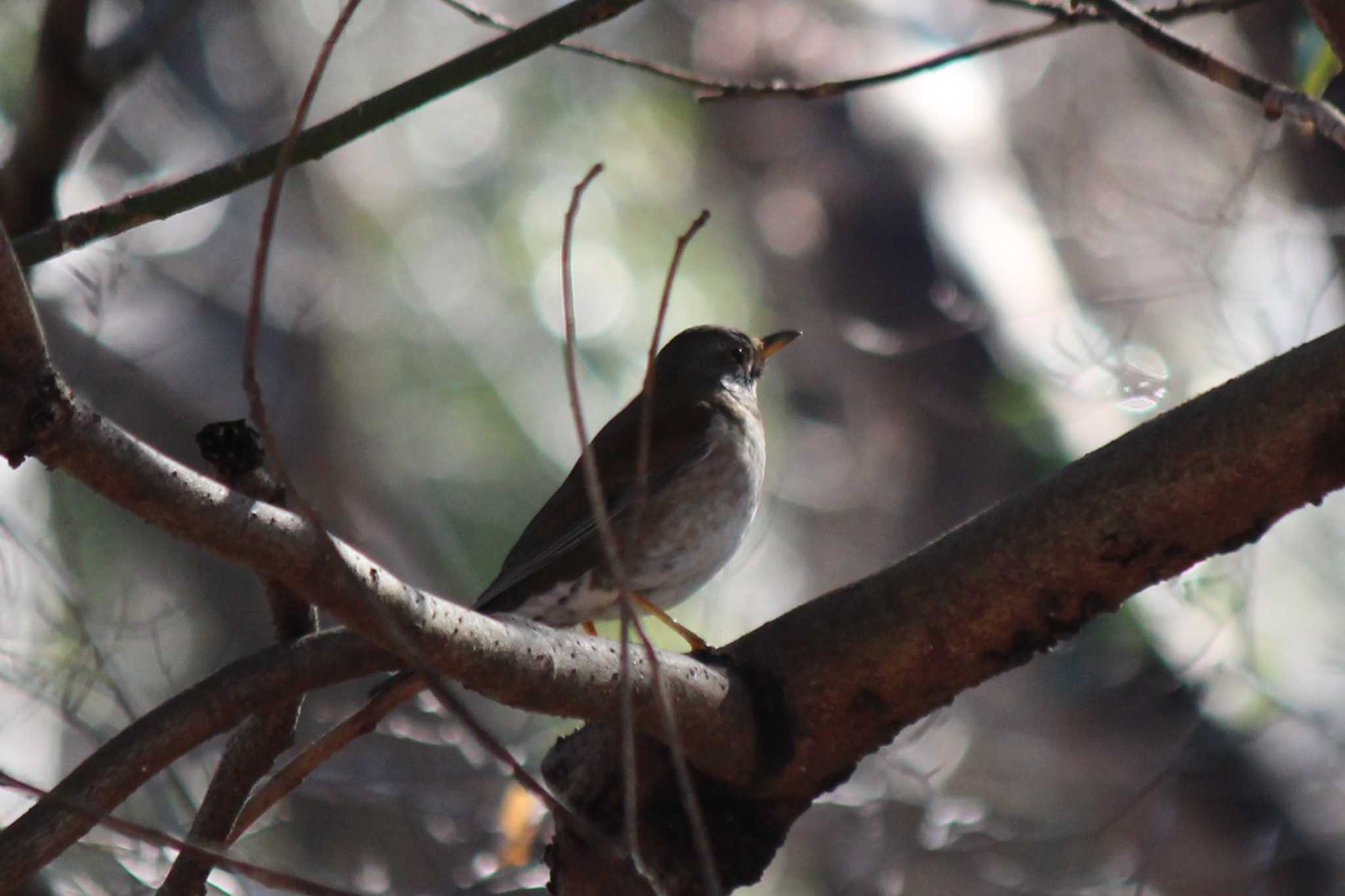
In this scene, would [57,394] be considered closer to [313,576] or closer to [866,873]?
[313,576]

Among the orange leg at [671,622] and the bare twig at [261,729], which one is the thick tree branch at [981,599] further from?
the orange leg at [671,622]

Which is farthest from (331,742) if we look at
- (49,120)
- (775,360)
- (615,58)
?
(775,360)

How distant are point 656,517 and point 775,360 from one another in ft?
16.9

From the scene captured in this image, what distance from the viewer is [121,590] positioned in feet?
22.1

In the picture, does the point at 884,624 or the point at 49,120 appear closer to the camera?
the point at 884,624

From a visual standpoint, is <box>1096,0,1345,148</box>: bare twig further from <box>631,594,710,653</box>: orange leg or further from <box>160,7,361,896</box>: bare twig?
<box>631,594,710,653</box>: orange leg

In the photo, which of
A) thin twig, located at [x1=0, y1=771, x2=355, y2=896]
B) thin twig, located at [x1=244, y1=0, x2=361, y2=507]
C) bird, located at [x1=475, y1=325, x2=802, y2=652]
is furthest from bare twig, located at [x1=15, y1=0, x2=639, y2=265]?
bird, located at [x1=475, y1=325, x2=802, y2=652]

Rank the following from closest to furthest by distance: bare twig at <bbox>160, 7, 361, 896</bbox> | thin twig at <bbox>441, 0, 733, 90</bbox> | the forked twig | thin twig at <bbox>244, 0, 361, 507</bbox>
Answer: thin twig at <bbox>244, 0, 361, 507</bbox> < bare twig at <bbox>160, 7, 361, 896</bbox> < the forked twig < thin twig at <bbox>441, 0, 733, 90</bbox>

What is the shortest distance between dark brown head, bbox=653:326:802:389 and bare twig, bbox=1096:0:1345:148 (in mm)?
3208

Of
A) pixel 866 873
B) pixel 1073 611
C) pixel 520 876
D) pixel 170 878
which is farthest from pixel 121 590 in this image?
pixel 1073 611

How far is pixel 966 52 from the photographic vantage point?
339cm

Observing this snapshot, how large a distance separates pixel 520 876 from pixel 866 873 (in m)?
1.55

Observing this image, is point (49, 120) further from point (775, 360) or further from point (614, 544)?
point (775, 360)

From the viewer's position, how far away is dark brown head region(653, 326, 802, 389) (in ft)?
20.4
